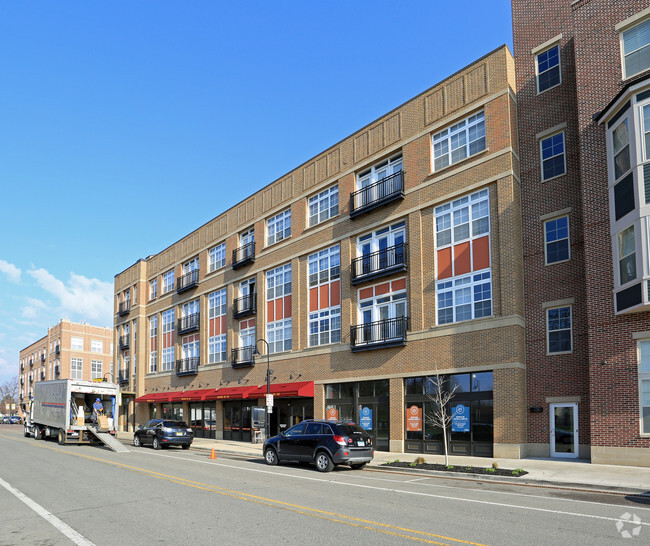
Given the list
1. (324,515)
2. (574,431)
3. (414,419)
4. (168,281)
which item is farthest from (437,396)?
(168,281)

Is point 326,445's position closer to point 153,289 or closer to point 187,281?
point 187,281

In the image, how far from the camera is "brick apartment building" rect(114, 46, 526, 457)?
917 inches

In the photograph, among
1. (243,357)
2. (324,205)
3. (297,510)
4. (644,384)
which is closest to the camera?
(297,510)

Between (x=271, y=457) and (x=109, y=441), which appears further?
(x=109, y=441)

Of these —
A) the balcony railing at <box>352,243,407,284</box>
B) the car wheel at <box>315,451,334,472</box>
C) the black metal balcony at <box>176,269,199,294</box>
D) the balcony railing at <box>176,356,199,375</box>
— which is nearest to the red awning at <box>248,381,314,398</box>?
the balcony railing at <box>352,243,407,284</box>

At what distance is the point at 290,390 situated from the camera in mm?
31938

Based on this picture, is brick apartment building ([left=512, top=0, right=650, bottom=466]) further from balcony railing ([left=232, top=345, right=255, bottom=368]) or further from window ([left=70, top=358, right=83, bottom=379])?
window ([left=70, top=358, right=83, bottom=379])

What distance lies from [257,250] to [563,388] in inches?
866

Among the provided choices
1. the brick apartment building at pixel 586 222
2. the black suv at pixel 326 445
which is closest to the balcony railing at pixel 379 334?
the brick apartment building at pixel 586 222

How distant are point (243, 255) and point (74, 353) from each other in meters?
65.7

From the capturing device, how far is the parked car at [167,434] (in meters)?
29.0

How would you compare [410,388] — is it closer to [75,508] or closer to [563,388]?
[563,388]

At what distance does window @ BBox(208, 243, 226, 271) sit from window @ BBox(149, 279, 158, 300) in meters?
11.0

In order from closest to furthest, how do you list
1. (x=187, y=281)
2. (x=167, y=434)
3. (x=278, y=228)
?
(x=167, y=434) < (x=278, y=228) < (x=187, y=281)
